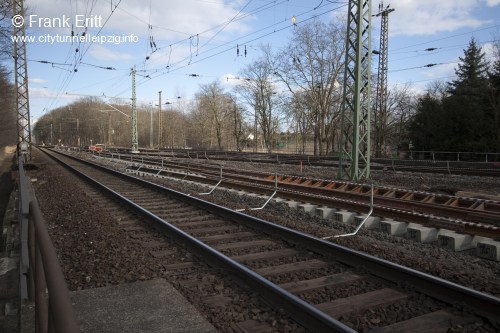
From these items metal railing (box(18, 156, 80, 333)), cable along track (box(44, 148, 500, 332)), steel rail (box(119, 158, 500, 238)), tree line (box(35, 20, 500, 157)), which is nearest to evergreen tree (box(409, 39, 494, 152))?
tree line (box(35, 20, 500, 157))

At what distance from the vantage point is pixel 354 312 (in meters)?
4.27

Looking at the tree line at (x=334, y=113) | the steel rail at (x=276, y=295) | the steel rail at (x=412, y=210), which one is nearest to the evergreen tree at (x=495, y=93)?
the tree line at (x=334, y=113)

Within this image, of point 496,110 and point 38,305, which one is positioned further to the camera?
point 496,110

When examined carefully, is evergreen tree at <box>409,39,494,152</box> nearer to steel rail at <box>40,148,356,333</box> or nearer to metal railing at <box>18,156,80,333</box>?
steel rail at <box>40,148,356,333</box>

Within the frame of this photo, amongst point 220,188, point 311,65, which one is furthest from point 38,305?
point 311,65

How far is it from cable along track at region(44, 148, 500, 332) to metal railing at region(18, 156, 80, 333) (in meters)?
2.30

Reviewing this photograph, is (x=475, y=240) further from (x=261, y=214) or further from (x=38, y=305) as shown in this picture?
(x=38, y=305)

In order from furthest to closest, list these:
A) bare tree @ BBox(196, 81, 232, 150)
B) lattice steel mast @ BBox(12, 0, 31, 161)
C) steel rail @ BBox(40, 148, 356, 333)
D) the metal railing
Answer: bare tree @ BBox(196, 81, 232, 150)
lattice steel mast @ BBox(12, 0, 31, 161)
steel rail @ BBox(40, 148, 356, 333)
the metal railing

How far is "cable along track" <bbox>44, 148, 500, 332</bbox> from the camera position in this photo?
4066 millimetres

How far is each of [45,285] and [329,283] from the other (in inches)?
135

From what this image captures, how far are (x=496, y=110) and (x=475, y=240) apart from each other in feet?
110

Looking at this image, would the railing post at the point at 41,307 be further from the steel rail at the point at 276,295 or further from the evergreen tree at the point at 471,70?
Answer: the evergreen tree at the point at 471,70

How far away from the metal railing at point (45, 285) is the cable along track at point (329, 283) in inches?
90.7

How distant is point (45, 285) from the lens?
2.77 metres
